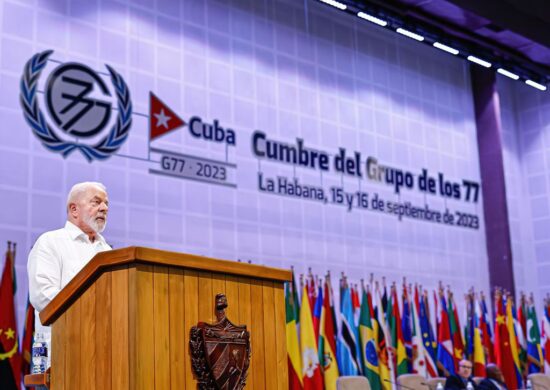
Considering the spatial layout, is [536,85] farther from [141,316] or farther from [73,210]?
[141,316]

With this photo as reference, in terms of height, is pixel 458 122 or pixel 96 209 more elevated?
pixel 458 122

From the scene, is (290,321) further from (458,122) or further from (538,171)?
(538,171)

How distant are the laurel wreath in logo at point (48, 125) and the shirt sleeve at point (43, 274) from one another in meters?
4.89

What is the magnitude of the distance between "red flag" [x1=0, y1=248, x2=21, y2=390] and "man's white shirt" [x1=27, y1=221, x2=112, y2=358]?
14.1 ft

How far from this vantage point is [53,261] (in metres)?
3.51

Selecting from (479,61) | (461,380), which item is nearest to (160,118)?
(461,380)

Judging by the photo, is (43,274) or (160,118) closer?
(43,274)

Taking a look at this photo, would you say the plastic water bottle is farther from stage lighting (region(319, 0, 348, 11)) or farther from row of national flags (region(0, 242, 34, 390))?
stage lighting (region(319, 0, 348, 11))

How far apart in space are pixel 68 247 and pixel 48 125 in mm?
4952

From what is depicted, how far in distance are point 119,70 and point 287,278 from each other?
622 cm

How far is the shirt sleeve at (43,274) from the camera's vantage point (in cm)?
337

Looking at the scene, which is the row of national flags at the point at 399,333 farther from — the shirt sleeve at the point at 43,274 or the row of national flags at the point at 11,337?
the shirt sleeve at the point at 43,274

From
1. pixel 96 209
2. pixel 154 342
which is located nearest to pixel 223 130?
pixel 96 209

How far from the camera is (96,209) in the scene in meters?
3.68
